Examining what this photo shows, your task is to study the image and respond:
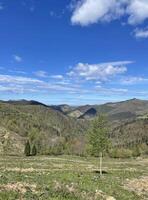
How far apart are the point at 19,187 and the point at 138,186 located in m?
14.2

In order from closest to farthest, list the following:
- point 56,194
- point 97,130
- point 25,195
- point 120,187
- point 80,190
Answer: point 25,195, point 56,194, point 80,190, point 120,187, point 97,130

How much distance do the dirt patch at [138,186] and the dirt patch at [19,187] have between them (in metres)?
10.4

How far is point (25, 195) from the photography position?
25.0 meters

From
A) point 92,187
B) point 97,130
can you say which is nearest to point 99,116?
point 97,130

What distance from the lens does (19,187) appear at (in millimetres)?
26906

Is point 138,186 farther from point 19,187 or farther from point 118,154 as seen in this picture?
point 118,154

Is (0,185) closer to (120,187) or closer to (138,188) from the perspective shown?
(120,187)

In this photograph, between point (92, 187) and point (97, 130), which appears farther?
point (97, 130)

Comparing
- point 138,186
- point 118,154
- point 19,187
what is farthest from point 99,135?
point 118,154

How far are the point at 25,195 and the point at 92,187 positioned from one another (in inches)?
301

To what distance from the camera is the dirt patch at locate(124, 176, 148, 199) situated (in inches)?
1323

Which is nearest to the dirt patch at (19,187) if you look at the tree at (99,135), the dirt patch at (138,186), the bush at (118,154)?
the dirt patch at (138,186)

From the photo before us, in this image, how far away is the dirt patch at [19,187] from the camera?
26.0 metres

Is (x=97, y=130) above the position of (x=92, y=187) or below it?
above
